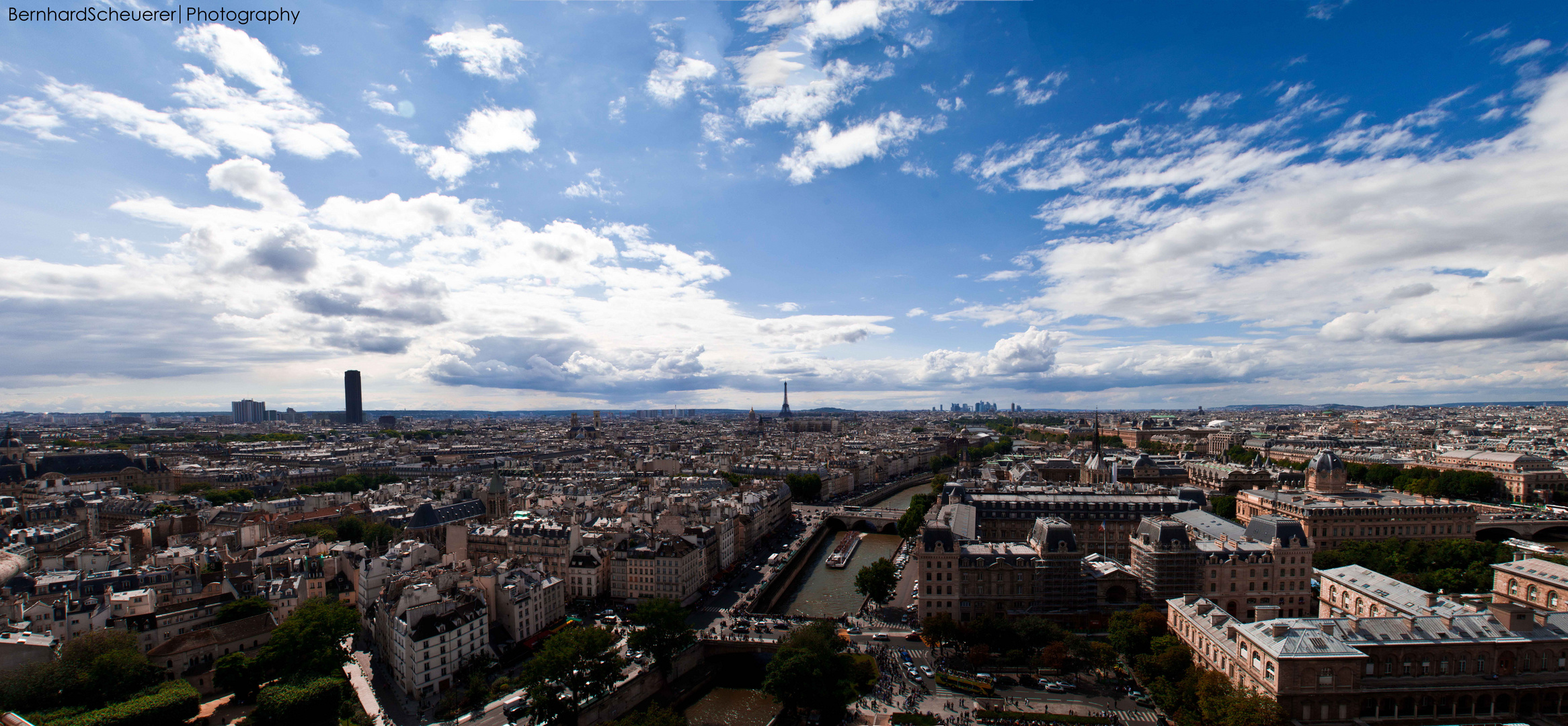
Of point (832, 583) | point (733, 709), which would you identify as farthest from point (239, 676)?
point (832, 583)

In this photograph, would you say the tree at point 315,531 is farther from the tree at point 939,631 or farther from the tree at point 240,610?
the tree at point 939,631

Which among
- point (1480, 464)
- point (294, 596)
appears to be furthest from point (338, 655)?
point (1480, 464)

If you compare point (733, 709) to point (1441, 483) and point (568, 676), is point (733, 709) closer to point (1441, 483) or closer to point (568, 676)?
point (568, 676)

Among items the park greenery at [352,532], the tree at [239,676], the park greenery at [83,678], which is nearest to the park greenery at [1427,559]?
the tree at [239,676]

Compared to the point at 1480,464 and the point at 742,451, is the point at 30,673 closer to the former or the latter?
the point at 742,451

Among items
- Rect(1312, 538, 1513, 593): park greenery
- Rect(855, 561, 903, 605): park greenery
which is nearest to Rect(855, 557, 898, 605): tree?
Rect(855, 561, 903, 605): park greenery

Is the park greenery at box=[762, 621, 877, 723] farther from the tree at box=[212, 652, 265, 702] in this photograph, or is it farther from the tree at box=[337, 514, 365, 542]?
the tree at box=[337, 514, 365, 542]
